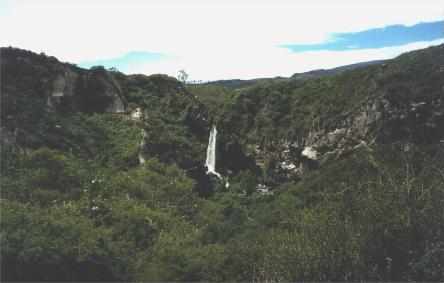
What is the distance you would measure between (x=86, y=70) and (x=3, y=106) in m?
17.5

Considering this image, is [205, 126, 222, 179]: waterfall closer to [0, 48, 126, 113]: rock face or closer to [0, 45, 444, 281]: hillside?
[0, 45, 444, 281]: hillside

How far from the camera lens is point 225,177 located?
66188 mm

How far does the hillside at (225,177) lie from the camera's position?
20.1 m

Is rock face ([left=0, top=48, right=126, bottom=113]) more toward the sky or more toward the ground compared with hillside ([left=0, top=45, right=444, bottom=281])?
more toward the sky

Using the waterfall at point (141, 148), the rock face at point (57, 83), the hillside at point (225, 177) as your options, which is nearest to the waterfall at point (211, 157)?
the hillside at point (225, 177)

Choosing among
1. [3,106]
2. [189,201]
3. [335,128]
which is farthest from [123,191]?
[335,128]

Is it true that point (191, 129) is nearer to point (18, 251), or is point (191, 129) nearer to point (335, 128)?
point (335, 128)

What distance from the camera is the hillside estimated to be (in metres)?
20.1

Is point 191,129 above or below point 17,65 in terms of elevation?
below

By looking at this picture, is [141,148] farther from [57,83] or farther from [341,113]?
[341,113]

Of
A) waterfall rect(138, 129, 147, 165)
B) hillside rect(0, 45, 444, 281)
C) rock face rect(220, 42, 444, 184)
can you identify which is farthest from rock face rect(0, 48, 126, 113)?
rock face rect(220, 42, 444, 184)

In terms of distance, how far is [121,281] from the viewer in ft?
104

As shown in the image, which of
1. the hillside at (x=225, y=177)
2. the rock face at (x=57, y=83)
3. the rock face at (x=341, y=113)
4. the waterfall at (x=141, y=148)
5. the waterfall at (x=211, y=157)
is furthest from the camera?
the waterfall at (x=211, y=157)

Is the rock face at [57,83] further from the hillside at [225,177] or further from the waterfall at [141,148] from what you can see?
the waterfall at [141,148]
